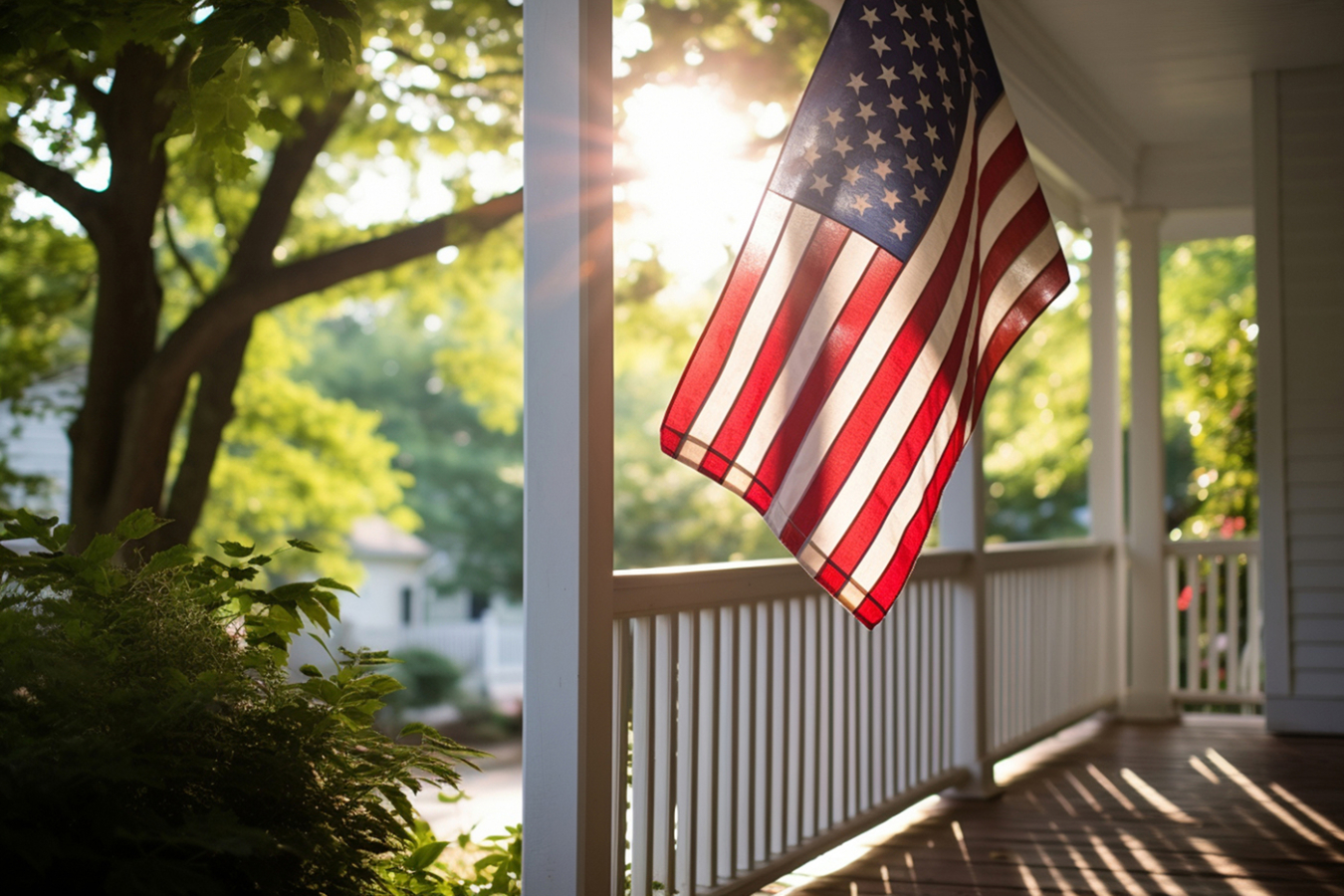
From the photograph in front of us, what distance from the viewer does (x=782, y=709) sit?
140 inches

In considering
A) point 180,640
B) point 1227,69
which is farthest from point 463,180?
point 180,640

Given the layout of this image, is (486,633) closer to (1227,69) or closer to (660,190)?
(660,190)

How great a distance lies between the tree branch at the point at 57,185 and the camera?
16.3 ft

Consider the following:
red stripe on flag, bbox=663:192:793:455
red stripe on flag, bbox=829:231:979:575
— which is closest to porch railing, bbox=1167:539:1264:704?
red stripe on flag, bbox=829:231:979:575

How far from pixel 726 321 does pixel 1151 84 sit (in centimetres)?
425

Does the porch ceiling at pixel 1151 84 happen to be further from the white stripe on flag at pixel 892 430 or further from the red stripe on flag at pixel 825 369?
the red stripe on flag at pixel 825 369

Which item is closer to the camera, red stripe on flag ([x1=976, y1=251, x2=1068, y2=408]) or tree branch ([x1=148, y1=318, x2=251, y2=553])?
red stripe on flag ([x1=976, y1=251, x2=1068, y2=408])

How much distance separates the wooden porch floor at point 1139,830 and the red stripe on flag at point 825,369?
1.48 metres

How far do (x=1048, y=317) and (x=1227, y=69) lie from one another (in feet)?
40.7

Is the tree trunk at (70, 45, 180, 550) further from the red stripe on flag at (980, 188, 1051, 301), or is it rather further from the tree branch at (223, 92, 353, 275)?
the red stripe on flag at (980, 188, 1051, 301)

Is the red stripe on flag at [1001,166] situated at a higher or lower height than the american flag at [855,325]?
higher

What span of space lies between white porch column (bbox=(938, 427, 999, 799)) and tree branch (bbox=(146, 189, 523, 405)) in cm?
244

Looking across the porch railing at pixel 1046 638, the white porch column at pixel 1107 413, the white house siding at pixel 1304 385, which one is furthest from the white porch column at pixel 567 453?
the white porch column at pixel 1107 413

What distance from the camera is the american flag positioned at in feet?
8.96
